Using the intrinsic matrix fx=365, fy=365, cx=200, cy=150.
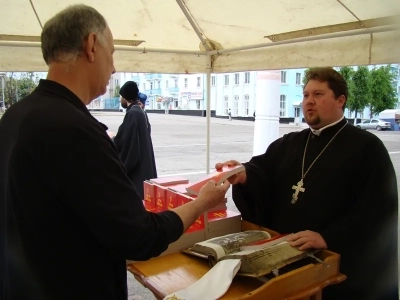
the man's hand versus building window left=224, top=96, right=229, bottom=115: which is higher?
building window left=224, top=96, right=229, bottom=115

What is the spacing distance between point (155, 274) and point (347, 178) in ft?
3.74

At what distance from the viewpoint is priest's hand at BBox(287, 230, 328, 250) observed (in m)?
1.64

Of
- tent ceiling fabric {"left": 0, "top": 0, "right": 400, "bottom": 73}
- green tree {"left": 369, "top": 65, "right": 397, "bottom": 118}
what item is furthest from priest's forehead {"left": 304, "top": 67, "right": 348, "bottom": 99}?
green tree {"left": 369, "top": 65, "right": 397, "bottom": 118}

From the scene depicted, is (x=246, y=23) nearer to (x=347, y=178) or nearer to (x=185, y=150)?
(x=347, y=178)

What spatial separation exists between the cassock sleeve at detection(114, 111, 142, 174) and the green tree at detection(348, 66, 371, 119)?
797 inches

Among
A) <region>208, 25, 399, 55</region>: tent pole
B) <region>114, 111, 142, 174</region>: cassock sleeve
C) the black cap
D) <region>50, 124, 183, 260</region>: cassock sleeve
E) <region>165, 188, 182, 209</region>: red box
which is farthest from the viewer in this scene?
the black cap

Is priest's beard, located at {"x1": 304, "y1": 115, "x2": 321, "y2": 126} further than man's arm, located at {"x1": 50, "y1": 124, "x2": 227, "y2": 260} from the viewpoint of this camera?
Yes

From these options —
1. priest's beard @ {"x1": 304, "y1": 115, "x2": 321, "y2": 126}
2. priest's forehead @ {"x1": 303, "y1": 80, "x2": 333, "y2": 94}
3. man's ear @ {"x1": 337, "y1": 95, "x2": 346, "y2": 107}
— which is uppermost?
priest's forehead @ {"x1": 303, "y1": 80, "x2": 333, "y2": 94}

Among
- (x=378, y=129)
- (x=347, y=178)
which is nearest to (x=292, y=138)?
(x=347, y=178)

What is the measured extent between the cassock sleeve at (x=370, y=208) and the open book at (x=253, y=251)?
0.32 m

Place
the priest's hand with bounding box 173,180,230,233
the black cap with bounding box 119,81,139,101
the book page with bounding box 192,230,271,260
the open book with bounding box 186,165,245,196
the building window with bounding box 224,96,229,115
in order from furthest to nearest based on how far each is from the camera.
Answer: the building window with bounding box 224,96,229,115 < the black cap with bounding box 119,81,139,101 < the open book with bounding box 186,165,245,196 < the book page with bounding box 192,230,271,260 < the priest's hand with bounding box 173,180,230,233

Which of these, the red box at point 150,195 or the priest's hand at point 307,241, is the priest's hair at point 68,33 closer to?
the priest's hand at point 307,241

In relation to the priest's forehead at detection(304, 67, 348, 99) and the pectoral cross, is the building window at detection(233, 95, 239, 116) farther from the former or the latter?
the pectoral cross

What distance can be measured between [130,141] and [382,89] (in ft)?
78.3
